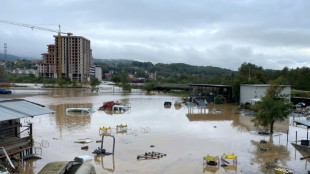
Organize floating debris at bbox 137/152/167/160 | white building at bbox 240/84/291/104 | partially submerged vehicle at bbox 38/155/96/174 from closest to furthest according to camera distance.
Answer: partially submerged vehicle at bbox 38/155/96/174 < floating debris at bbox 137/152/167/160 < white building at bbox 240/84/291/104

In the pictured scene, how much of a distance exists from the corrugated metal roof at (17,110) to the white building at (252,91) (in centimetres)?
3259

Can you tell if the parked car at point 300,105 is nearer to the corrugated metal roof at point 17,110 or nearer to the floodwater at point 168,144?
the floodwater at point 168,144

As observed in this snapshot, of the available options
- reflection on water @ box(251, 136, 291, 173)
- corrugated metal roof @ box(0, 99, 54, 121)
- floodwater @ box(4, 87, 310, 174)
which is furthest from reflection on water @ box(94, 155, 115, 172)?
reflection on water @ box(251, 136, 291, 173)

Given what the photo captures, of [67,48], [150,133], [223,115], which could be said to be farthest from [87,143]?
[67,48]

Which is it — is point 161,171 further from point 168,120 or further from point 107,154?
point 168,120

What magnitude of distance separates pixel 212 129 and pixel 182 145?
7.68 metres

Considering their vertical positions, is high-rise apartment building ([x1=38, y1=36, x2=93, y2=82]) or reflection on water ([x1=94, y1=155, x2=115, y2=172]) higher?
high-rise apartment building ([x1=38, y1=36, x2=93, y2=82])

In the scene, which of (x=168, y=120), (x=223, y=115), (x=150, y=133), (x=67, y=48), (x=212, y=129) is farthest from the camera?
(x=67, y=48)

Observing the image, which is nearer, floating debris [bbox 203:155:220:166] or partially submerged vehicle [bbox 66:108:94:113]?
floating debris [bbox 203:155:220:166]

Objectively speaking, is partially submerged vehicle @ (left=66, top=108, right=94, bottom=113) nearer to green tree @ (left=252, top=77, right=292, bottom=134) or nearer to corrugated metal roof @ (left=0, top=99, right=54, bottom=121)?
corrugated metal roof @ (left=0, top=99, right=54, bottom=121)

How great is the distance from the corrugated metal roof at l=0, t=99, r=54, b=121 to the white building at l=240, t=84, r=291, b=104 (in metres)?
32.6

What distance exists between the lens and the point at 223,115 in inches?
1485

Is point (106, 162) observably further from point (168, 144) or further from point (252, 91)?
point (252, 91)

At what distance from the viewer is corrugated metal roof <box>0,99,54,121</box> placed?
14.9 m
